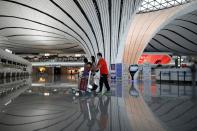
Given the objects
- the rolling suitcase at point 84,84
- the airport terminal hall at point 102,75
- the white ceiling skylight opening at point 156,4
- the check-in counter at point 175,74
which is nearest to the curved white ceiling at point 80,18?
the airport terminal hall at point 102,75

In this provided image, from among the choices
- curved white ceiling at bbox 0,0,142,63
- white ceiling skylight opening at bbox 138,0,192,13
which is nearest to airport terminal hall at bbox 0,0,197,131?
curved white ceiling at bbox 0,0,142,63

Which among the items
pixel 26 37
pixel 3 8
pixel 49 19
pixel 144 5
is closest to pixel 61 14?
pixel 49 19

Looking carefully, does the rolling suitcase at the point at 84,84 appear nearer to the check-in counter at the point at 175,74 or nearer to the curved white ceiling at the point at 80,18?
the check-in counter at the point at 175,74

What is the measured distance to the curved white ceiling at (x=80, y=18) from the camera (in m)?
26.6

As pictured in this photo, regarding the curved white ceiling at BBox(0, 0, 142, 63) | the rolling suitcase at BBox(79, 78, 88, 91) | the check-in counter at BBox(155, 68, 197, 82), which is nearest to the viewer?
the rolling suitcase at BBox(79, 78, 88, 91)

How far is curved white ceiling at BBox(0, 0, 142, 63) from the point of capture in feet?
87.1

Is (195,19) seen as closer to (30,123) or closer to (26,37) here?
(26,37)

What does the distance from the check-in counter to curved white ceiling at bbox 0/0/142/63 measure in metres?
6.93

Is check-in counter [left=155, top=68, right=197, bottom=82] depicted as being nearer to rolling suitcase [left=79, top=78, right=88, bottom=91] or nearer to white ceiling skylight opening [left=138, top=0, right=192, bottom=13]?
rolling suitcase [left=79, top=78, right=88, bottom=91]

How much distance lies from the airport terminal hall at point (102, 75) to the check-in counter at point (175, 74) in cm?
8

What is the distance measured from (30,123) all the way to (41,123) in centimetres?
17

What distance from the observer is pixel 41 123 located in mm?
4258

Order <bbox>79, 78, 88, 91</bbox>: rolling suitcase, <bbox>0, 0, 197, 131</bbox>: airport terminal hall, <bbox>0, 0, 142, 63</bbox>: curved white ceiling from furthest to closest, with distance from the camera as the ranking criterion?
<bbox>0, 0, 142, 63</bbox>: curved white ceiling, <bbox>79, 78, 88, 91</bbox>: rolling suitcase, <bbox>0, 0, 197, 131</bbox>: airport terminal hall

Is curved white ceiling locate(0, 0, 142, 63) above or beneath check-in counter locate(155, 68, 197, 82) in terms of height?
above
